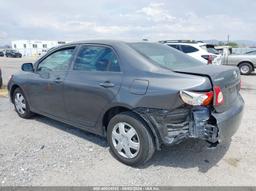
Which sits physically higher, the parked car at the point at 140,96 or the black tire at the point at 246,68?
the parked car at the point at 140,96

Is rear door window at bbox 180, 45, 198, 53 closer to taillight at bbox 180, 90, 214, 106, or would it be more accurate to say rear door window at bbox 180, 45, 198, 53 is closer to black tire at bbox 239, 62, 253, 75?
black tire at bbox 239, 62, 253, 75

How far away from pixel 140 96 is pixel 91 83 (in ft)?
2.85

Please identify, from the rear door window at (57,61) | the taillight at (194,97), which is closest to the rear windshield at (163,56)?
the taillight at (194,97)

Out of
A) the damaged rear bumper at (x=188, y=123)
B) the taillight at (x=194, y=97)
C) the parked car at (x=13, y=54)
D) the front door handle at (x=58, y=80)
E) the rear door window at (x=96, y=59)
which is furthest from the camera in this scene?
the parked car at (x=13, y=54)

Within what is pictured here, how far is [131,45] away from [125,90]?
728 millimetres

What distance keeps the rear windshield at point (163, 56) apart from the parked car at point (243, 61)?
440 inches

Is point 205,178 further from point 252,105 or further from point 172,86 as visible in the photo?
point 252,105

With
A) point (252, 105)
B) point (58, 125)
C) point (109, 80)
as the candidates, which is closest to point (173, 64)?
point (109, 80)

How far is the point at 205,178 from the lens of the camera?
3078 mm

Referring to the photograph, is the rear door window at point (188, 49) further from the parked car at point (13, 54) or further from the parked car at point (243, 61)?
the parked car at point (13, 54)

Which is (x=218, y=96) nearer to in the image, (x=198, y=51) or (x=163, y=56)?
(x=163, y=56)

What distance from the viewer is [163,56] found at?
3.62m

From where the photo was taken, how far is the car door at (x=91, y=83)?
3.42 m

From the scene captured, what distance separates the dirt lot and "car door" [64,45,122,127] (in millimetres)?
506
